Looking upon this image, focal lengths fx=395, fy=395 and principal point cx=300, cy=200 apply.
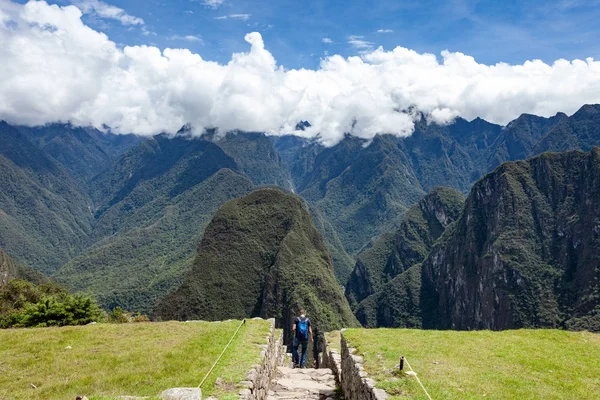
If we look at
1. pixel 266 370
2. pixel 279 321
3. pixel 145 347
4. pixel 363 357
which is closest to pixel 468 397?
pixel 363 357

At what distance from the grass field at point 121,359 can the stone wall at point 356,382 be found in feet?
11.0

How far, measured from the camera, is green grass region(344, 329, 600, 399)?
33.4 feet

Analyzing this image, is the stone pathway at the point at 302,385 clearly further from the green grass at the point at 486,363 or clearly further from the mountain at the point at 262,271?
the mountain at the point at 262,271

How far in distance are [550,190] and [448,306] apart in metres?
54.4

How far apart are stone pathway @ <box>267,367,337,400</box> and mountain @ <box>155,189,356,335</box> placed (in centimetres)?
7810

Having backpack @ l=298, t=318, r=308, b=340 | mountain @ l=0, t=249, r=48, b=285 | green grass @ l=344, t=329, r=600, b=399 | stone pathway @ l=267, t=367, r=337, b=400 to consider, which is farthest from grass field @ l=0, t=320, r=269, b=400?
mountain @ l=0, t=249, r=48, b=285

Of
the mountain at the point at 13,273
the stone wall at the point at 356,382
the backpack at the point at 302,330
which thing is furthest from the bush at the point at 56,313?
the mountain at the point at 13,273

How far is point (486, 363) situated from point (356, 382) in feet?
14.1

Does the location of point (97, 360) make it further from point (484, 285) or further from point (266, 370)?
point (484, 285)

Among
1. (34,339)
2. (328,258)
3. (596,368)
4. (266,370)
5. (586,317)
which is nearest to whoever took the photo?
(596,368)

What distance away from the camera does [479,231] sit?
5640 inches

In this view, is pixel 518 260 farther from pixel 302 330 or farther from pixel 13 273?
pixel 13 273

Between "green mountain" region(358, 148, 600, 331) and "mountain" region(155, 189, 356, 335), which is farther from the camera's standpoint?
"green mountain" region(358, 148, 600, 331)

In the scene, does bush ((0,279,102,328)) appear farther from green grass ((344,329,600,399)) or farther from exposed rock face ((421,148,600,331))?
exposed rock face ((421,148,600,331))
